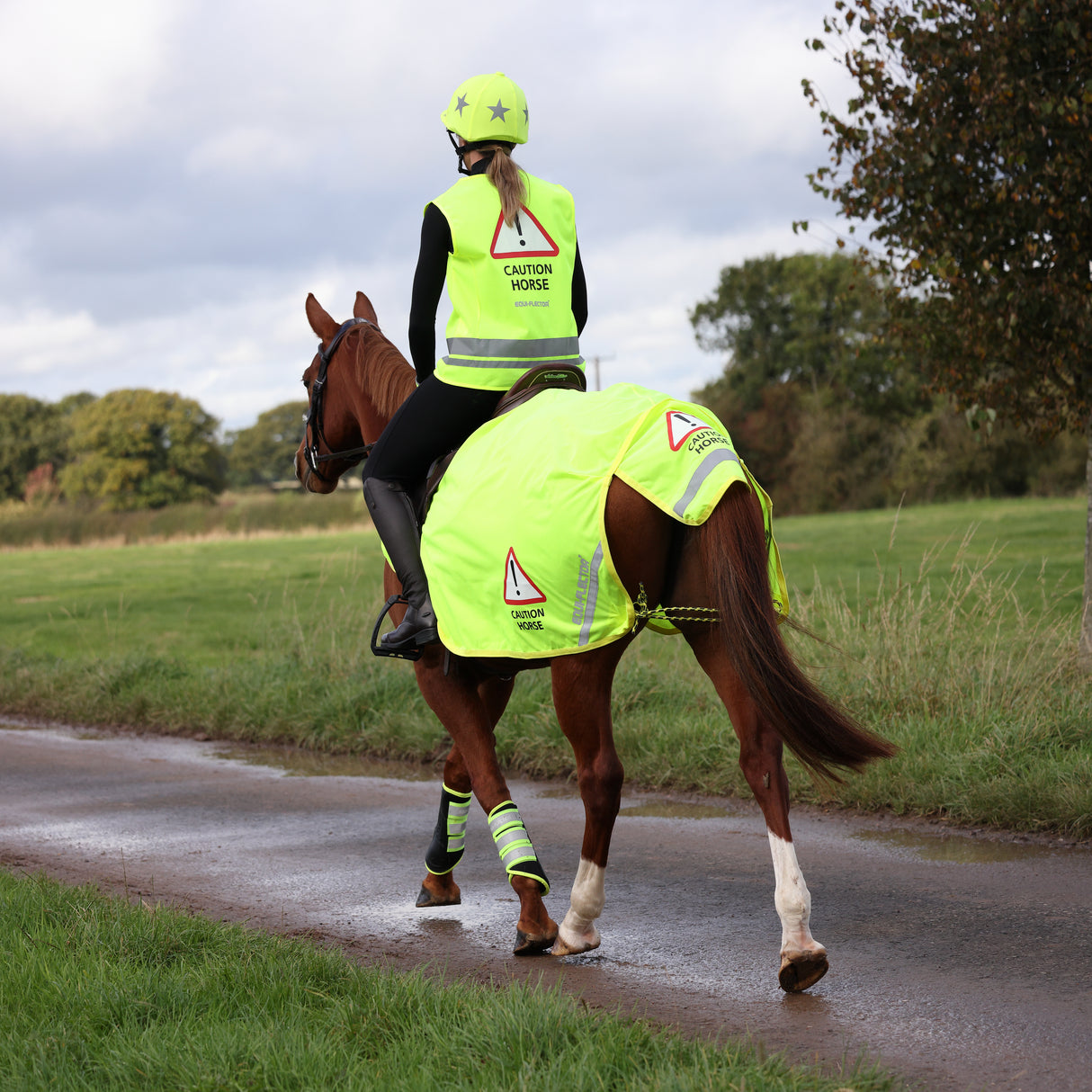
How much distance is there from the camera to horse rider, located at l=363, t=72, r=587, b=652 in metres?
4.67

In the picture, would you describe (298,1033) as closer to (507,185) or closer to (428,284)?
(428,284)

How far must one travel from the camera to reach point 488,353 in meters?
4.69

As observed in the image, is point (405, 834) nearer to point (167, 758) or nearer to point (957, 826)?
point (957, 826)

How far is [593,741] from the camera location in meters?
4.27

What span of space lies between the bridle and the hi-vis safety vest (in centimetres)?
128

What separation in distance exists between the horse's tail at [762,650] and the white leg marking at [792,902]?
32 centimetres

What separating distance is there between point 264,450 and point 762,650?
10585cm

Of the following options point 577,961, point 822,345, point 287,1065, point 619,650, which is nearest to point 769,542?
point 619,650

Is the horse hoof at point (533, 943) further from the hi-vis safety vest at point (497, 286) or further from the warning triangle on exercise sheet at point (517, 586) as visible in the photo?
the hi-vis safety vest at point (497, 286)

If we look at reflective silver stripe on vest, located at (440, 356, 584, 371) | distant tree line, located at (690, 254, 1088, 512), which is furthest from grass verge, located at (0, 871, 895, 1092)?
distant tree line, located at (690, 254, 1088, 512)

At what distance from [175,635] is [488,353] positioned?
12.5 meters

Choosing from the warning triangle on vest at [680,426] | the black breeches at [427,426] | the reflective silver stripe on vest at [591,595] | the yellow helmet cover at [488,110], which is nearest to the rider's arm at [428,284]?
the black breeches at [427,426]

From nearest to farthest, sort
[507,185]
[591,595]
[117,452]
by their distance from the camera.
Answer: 1. [591,595]
2. [507,185]
3. [117,452]

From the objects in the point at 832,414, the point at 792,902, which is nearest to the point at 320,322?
the point at 792,902
